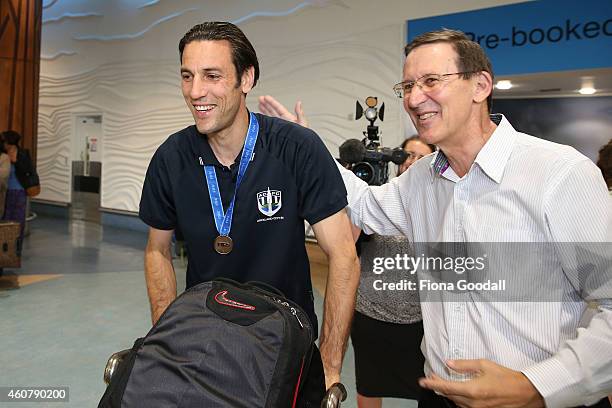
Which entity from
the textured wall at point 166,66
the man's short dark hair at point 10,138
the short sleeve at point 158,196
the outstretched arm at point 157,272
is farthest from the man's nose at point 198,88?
the man's short dark hair at point 10,138

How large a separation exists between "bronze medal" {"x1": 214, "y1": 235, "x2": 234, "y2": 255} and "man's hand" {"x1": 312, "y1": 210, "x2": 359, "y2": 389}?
261mm

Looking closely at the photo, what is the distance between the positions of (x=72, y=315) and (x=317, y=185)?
160 inches

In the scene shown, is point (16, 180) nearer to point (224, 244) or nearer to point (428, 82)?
point (224, 244)

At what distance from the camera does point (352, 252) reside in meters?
1.65

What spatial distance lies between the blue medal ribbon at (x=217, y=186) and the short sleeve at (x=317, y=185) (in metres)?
0.16

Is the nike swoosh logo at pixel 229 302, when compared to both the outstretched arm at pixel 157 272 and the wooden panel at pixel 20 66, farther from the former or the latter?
the wooden panel at pixel 20 66

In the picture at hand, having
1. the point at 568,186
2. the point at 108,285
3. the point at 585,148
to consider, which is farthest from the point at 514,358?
the point at 585,148

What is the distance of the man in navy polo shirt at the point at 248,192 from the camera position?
159 centimetres

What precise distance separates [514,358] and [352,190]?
79 cm

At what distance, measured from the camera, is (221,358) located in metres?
1.16

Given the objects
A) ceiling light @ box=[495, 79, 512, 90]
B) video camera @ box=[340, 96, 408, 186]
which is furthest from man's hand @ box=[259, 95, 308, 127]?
ceiling light @ box=[495, 79, 512, 90]

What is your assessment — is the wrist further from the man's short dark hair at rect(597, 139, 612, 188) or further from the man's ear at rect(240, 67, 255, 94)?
the man's short dark hair at rect(597, 139, 612, 188)

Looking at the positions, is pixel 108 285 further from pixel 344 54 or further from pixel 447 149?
pixel 447 149

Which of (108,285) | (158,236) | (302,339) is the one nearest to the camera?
(302,339)
